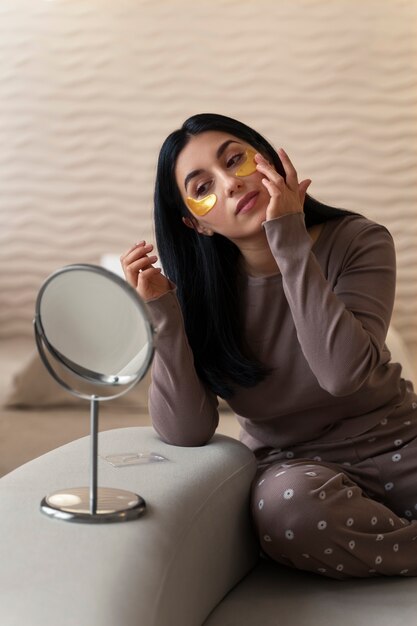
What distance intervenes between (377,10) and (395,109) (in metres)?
0.31

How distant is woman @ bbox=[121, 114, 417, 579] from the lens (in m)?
1.53

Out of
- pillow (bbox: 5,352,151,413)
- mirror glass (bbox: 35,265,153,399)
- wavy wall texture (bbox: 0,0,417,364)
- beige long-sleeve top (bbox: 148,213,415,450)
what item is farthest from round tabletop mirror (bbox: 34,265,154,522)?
wavy wall texture (bbox: 0,0,417,364)

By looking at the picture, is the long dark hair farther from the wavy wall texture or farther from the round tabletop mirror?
the wavy wall texture

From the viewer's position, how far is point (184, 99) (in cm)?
310

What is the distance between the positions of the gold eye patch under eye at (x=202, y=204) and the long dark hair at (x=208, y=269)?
0.07 meters

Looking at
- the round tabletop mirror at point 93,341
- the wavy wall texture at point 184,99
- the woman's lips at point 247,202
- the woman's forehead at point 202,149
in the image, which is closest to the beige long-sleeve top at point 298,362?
the woman's lips at point 247,202

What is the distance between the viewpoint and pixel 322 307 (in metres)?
1.54

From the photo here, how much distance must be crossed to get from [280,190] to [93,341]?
0.47 m

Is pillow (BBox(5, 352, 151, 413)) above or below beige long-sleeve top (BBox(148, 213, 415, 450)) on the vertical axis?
below

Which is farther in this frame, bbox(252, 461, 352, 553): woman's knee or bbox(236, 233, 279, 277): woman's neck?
bbox(236, 233, 279, 277): woman's neck

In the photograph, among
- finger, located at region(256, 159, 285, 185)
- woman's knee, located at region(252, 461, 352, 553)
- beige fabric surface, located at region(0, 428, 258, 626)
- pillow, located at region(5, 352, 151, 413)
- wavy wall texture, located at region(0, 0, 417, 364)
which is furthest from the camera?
wavy wall texture, located at region(0, 0, 417, 364)

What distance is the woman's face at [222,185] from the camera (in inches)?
64.9

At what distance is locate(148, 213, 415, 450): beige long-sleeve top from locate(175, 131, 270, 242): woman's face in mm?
116

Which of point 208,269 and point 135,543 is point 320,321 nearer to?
point 208,269
